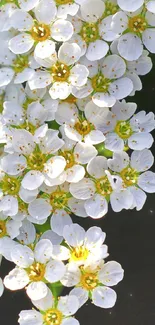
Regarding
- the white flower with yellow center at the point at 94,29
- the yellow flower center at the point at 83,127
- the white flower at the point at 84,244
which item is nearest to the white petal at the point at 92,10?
the white flower with yellow center at the point at 94,29

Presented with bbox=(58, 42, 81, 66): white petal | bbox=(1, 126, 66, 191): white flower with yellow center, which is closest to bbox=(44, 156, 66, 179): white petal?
bbox=(1, 126, 66, 191): white flower with yellow center

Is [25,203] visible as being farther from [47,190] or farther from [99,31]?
[99,31]

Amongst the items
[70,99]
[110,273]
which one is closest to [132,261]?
[110,273]

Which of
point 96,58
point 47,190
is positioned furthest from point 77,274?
point 96,58

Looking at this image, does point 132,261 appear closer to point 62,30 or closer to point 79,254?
point 79,254

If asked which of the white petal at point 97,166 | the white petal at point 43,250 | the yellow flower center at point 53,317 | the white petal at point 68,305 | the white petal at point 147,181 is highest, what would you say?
the white petal at point 97,166

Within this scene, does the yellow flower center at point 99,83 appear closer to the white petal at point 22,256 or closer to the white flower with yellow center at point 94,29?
the white flower with yellow center at point 94,29
